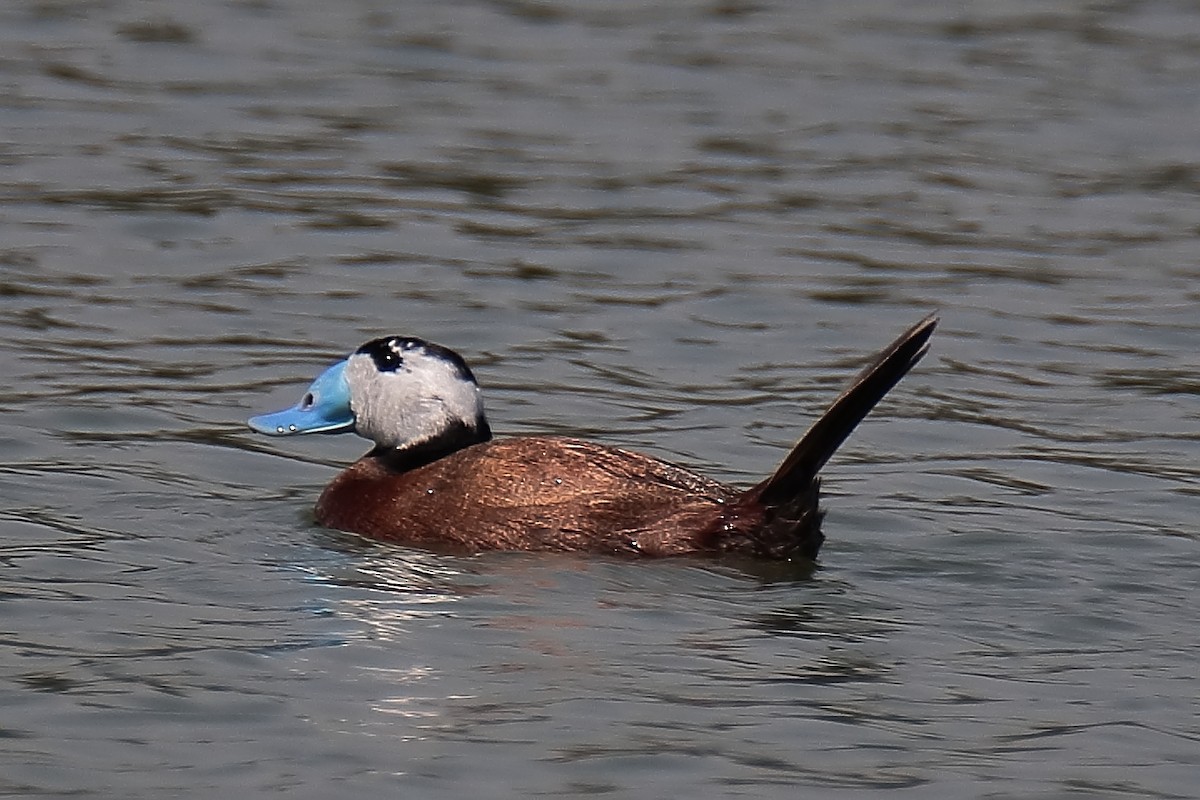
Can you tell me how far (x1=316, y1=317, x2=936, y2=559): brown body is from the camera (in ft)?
23.7

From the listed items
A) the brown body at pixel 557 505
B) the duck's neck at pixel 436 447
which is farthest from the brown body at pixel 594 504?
the duck's neck at pixel 436 447

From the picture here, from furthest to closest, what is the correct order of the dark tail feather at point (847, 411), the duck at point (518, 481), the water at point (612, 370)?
the duck at point (518, 481) → the dark tail feather at point (847, 411) → the water at point (612, 370)

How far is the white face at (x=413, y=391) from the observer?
26.4ft

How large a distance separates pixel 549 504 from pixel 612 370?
2.83m

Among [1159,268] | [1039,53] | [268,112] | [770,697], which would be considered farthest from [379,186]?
[770,697]

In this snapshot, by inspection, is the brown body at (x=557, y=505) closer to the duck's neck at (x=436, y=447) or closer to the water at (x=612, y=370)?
the water at (x=612, y=370)

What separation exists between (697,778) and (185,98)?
948 cm

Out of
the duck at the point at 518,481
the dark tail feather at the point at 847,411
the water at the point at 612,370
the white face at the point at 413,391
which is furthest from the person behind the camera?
the white face at the point at 413,391

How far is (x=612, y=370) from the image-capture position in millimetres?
10219

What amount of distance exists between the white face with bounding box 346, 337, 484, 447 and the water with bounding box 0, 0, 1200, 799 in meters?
0.42

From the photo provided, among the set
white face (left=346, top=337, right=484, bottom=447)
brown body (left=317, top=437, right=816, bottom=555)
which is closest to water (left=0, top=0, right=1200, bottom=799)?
brown body (left=317, top=437, right=816, bottom=555)

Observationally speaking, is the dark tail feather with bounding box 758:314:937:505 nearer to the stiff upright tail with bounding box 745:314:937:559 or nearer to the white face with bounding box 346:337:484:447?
the stiff upright tail with bounding box 745:314:937:559

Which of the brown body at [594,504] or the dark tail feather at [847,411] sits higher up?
the dark tail feather at [847,411]

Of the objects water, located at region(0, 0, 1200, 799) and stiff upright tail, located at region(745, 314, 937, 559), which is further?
stiff upright tail, located at region(745, 314, 937, 559)
